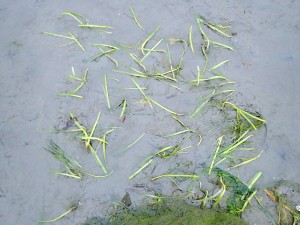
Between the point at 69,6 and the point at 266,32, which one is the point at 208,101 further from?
the point at 69,6

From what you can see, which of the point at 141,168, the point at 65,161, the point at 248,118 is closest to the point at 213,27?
the point at 248,118

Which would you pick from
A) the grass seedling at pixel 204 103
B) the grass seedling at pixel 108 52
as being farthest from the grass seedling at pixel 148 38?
the grass seedling at pixel 204 103

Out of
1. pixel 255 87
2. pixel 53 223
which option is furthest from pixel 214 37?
pixel 53 223

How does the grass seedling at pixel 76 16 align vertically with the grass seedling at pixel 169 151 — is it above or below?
above

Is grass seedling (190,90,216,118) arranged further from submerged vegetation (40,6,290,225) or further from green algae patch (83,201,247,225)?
green algae patch (83,201,247,225)

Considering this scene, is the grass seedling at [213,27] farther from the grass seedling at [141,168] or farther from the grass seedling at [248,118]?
the grass seedling at [141,168]

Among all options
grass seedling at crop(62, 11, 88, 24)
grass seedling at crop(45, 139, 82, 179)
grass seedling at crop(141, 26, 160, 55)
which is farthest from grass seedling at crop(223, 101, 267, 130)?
grass seedling at crop(62, 11, 88, 24)

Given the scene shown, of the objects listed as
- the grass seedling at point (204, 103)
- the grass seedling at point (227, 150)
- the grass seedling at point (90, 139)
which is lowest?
the grass seedling at point (90, 139)
